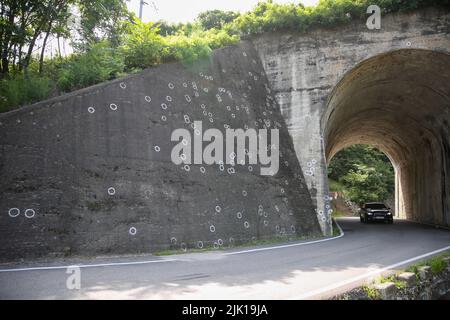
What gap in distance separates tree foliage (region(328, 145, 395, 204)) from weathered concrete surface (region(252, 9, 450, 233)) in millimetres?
18208

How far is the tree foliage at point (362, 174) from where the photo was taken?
37.4m

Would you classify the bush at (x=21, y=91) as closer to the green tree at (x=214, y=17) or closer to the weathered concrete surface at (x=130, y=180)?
the weathered concrete surface at (x=130, y=180)

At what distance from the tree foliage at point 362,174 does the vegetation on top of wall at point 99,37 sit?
85.5 ft

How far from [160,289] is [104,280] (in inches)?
44.6

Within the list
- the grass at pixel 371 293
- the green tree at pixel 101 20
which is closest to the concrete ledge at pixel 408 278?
the grass at pixel 371 293

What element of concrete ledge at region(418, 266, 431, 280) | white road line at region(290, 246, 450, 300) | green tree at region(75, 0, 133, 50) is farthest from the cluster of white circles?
green tree at region(75, 0, 133, 50)

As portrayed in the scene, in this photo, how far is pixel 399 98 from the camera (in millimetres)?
18500

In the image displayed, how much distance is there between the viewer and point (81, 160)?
8.16 meters

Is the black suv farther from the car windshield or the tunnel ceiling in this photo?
the tunnel ceiling

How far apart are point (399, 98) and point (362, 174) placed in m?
21.7

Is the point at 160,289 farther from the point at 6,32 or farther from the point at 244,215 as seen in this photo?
the point at 6,32

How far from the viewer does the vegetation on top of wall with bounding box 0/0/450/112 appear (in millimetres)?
10727

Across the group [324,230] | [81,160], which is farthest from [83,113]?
[324,230]

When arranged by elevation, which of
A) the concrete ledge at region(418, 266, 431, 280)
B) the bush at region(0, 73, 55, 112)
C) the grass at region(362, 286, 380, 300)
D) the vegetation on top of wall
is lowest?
the concrete ledge at region(418, 266, 431, 280)
